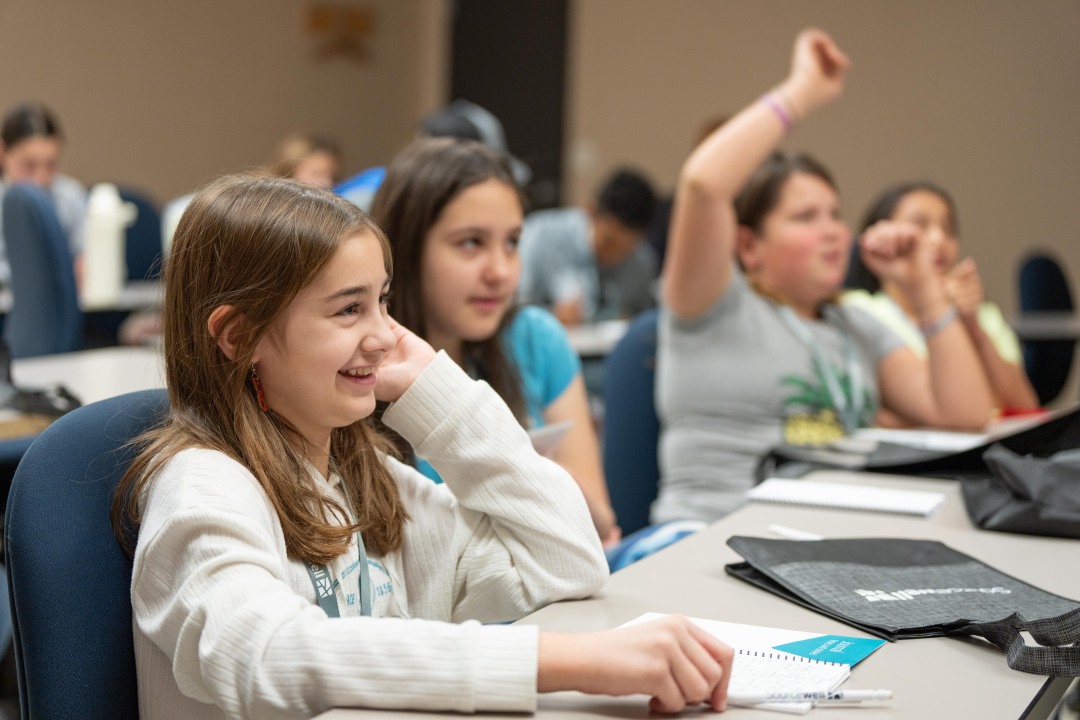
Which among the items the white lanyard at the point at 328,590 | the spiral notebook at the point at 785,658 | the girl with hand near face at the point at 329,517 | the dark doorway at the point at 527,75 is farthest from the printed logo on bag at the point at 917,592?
the dark doorway at the point at 527,75

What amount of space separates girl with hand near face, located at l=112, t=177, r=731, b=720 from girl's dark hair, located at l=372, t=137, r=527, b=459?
1.59ft

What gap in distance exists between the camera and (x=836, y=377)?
2.26 m

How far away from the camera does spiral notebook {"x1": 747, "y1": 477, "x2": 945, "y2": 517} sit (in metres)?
1.64

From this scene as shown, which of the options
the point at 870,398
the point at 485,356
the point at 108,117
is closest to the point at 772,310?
the point at 870,398

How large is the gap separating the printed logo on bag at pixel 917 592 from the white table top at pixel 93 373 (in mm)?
1400

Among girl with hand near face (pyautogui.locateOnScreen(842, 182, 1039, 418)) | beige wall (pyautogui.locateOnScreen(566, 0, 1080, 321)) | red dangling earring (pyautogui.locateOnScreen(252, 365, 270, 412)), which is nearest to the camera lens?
red dangling earring (pyautogui.locateOnScreen(252, 365, 270, 412))

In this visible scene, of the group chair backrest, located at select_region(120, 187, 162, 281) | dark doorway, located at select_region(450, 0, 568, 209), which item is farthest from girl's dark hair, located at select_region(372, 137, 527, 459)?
dark doorway, located at select_region(450, 0, 568, 209)

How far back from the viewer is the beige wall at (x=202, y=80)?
6.38 metres

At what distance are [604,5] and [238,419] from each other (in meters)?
6.88

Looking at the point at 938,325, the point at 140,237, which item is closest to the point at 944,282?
the point at 938,325

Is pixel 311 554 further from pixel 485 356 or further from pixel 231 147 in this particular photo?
pixel 231 147

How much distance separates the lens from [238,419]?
1056 mm

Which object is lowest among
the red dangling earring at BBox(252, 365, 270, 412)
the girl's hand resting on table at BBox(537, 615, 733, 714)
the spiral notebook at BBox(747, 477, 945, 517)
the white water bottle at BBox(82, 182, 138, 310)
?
the white water bottle at BBox(82, 182, 138, 310)

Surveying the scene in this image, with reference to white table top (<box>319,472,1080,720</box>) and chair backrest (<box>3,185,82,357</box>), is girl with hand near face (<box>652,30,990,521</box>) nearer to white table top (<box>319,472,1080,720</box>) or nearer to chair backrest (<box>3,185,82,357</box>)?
white table top (<box>319,472,1080,720</box>)
